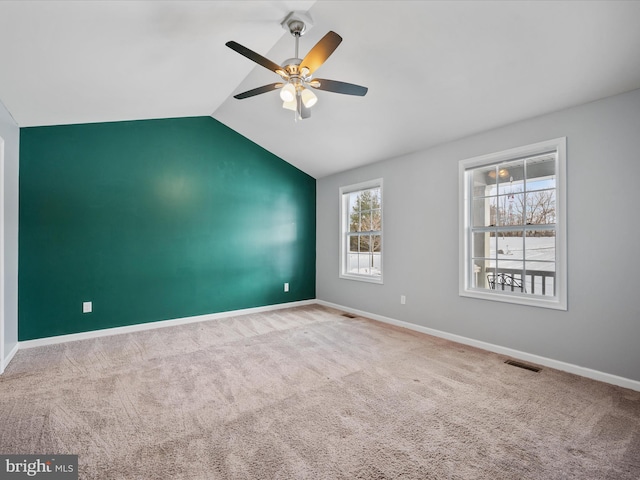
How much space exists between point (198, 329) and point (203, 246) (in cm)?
123

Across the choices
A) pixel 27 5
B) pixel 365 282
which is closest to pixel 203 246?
pixel 365 282

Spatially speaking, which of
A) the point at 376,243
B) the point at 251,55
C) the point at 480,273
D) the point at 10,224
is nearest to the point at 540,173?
the point at 480,273

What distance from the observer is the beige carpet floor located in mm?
Result: 1735

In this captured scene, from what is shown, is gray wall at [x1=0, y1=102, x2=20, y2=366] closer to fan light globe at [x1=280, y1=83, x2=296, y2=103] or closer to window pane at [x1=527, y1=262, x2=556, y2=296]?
fan light globe at [x1=280, y1=83, x2=296, y2=103]

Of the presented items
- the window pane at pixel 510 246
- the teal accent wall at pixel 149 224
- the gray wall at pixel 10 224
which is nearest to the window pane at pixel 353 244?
the teal accent wall at pixel 149 224

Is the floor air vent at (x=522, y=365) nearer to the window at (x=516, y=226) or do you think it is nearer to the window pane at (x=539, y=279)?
the window at (x=516, y=226)

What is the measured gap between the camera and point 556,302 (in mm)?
3008

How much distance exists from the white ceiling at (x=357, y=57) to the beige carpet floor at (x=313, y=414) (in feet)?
8.42

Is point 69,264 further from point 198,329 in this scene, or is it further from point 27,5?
point 27,5

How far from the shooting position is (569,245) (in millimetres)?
2936

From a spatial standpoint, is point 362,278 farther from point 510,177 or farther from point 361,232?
point 510,177

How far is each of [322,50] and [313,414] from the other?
254cm

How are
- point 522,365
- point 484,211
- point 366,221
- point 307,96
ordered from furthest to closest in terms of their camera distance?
point 366,221 → point 484,211 → point 522,365 → point 307,96

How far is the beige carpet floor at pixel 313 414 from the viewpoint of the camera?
174cm
